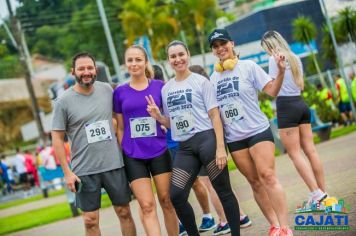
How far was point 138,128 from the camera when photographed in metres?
6.73

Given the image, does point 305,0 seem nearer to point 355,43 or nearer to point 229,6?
point 355,43

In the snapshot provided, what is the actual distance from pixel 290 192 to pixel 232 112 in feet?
11.8

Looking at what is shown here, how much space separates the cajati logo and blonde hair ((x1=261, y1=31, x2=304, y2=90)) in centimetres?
134

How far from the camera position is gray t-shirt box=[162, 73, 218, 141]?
6621 mm

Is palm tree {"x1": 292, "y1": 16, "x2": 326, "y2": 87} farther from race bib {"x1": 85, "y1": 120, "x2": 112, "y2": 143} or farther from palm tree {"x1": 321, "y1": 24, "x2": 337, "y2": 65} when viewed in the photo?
race bib {"x1": 85, "y1": 120, "x2": 112, "y2": 143}

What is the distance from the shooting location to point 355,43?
2055 centimetres

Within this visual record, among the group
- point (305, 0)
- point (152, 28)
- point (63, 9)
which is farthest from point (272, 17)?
point (63, 9)

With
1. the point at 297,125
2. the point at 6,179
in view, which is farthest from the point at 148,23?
the point at 297,125

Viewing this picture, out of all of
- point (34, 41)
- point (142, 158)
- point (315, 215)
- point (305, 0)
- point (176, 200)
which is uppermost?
point (34, 41)

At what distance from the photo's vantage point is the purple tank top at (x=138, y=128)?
672cm

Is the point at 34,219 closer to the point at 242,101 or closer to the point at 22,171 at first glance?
→ the point at 242,101

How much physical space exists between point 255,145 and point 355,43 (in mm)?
14842

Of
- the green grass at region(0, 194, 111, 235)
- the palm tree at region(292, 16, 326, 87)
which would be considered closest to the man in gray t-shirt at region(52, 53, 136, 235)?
the green grass at region(0, 194, 111, 235)

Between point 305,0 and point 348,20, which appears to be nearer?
point 305,0
